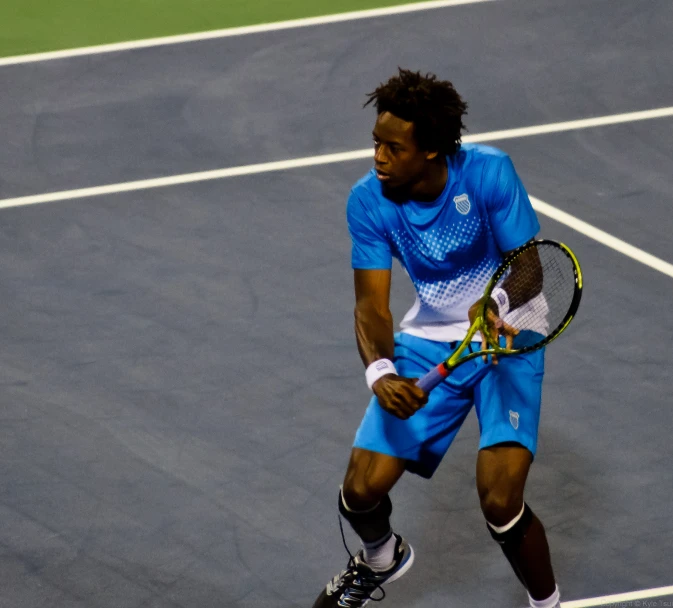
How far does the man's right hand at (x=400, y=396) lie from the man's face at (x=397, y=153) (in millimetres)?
772

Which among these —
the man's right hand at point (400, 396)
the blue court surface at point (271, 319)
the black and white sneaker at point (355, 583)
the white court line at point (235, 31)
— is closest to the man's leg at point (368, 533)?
the black and white sneaker at point (355, 583)

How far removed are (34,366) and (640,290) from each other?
3273 mm

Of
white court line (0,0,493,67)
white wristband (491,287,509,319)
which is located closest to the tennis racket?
white wristband (491,287,509,319)

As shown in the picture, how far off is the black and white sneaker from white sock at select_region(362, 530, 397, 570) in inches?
1.0

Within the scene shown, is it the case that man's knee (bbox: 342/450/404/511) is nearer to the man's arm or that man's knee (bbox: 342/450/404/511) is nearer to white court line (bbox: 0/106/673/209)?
the man's arm

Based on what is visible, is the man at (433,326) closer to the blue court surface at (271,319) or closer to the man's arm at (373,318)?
the man's arm at (373,318)

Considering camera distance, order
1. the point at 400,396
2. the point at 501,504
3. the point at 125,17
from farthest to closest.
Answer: the point at 125,17 < the point at 501,504 < the point at 400,396

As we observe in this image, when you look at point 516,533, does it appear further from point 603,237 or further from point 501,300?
point 603,237

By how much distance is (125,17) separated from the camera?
11.5 meters

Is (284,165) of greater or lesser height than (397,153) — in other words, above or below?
below

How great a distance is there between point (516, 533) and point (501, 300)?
34.4 inches

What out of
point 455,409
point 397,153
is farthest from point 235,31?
point 455,409

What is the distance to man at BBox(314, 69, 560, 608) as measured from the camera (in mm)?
5289

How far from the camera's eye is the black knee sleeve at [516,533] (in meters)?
5.28
